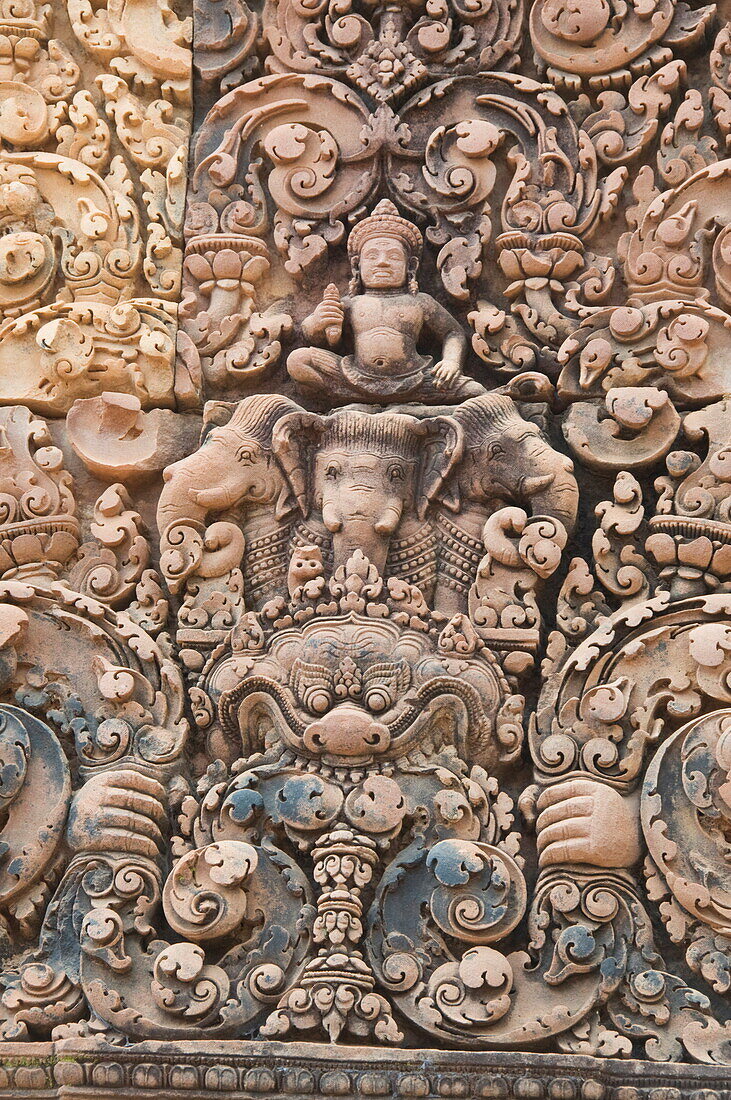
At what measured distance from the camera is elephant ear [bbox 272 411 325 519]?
5684mm

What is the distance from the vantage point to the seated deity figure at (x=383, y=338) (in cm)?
581

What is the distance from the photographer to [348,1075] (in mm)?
4809

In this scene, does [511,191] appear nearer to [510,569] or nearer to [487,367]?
[487,367]

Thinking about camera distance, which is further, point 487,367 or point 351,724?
point 487,367

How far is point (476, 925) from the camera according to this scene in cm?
505

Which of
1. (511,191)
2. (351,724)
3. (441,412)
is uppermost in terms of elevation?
(511,191)

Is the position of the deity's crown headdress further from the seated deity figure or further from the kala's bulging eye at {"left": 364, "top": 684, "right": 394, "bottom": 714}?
the kala's bulging eye at {"left": 364, "top": 684, "right": 394, "bottom": 714}

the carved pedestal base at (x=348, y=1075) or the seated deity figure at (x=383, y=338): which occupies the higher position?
the seated deity figure at (x=383, y=338)

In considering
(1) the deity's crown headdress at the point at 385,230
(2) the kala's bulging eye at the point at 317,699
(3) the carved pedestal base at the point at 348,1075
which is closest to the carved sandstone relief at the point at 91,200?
(1) the deity's crown headdress at the point at 385,230

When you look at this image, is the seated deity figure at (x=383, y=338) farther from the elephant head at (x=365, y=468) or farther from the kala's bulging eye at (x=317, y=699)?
the kala's bulging eye at (x=317, y=699)

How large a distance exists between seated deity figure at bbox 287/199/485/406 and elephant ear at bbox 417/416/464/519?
16 centimetres

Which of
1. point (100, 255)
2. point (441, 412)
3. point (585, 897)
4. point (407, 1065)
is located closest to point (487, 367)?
point (441, 412)

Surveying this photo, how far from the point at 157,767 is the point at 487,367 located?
1.57m

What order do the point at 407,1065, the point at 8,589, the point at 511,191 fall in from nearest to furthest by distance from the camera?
the point at 407,1065, the point at 8,589, the point at 511,191
